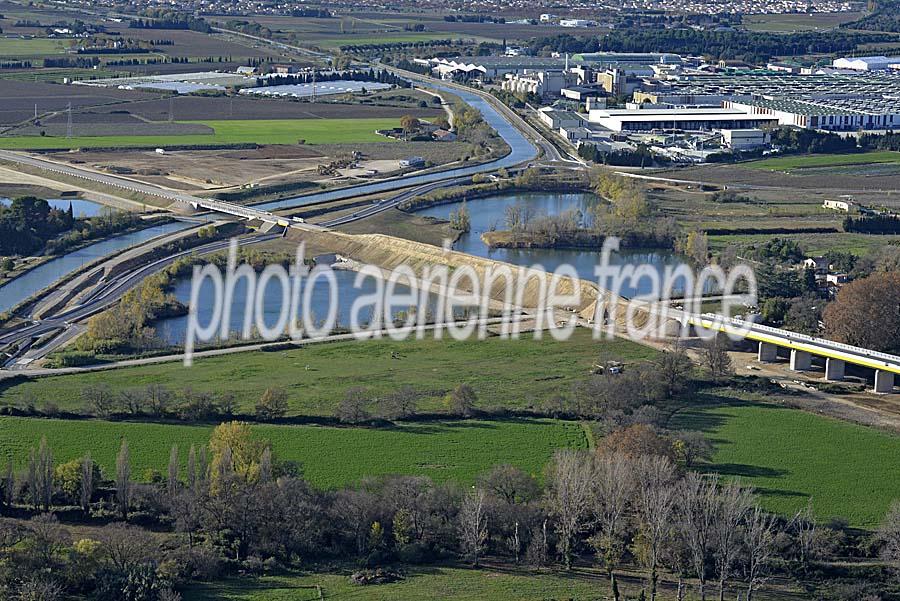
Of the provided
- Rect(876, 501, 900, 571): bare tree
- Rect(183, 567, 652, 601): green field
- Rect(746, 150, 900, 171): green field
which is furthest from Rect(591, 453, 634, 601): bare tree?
Rect(746, 150, 900, 171): green field

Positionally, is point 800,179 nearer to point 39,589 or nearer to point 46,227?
point 46,227

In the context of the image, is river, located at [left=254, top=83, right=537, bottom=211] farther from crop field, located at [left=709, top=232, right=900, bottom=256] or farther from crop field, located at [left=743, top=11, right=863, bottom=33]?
crop field, located at [left=743, top=11, right=863, bottom=33]

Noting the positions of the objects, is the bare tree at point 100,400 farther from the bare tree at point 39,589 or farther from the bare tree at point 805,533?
the bare tree at point 805,533

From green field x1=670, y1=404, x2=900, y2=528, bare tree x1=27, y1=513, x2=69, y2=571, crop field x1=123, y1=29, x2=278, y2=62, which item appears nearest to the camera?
bare tree x1=27, y1=513, x2=69, y2=571

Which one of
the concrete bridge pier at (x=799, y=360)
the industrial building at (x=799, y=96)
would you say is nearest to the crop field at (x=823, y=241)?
the concrete bridge pier at (x=799, y=360)

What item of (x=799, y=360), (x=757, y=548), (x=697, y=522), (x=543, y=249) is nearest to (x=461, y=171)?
(x=543, y=249)

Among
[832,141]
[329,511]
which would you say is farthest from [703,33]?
[329,511]
